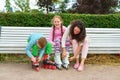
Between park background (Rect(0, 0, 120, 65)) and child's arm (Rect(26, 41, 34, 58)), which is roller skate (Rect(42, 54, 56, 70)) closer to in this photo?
child's arm (Rect(26, 41, 34, 58))

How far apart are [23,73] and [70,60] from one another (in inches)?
37.4

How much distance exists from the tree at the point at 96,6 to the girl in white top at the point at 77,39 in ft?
26.5

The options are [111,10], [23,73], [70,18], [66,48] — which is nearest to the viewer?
[23,73]

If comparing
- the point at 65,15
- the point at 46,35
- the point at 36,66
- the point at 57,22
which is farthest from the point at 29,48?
the point at 65,15

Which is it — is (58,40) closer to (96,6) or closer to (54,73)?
(54,73)

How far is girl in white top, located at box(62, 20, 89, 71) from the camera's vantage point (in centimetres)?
643

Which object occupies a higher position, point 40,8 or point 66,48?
point 66,48

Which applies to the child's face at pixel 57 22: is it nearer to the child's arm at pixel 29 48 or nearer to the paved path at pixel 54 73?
the child's arm at pixel 29 48

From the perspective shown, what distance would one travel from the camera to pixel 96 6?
1447cm

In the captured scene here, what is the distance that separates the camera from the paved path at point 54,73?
5977mm

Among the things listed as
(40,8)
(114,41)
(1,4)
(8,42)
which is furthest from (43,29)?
(40,8)

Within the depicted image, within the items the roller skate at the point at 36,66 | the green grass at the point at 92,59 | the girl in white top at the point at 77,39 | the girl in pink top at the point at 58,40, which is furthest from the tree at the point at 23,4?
the roller skate at the point at 36,66

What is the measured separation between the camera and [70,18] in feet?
31.8

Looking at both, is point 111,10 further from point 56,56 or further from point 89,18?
point 56,56
